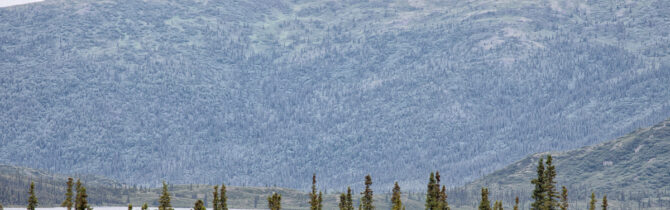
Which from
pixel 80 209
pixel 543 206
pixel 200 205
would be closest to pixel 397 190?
pixel 543 206

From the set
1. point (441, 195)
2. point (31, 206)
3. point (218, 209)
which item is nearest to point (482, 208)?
point (441, 195)

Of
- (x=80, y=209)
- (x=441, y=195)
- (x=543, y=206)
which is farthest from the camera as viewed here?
(x=441, y=195)

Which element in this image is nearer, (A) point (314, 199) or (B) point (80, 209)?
(B) point (80, 209)

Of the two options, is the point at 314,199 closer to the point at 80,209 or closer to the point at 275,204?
the point at 275,204

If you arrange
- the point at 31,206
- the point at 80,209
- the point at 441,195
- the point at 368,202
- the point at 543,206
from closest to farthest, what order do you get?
the point at 80,209 → the point at 543,206 → the point at 31,206 → the point at 441,195 → the point at 368,202

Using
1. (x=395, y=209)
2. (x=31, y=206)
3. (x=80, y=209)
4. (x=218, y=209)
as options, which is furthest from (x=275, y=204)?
(x=80, y=209)

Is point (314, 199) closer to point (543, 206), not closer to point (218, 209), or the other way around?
point (218, 209)

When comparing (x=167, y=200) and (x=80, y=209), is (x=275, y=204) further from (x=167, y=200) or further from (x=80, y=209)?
(x=80, y=209)

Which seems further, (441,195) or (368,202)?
(368,202)

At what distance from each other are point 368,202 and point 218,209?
20627 millimetres

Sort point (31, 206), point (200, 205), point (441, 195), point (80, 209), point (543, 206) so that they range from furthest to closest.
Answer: point (441, 195) < point (31, 206) < point (543, 206) < point (200, 205) < point (80, 209)

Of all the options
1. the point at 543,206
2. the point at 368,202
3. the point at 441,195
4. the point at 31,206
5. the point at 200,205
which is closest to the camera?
the point at 200,205

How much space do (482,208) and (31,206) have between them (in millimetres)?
41219

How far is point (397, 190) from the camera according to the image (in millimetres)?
112562
